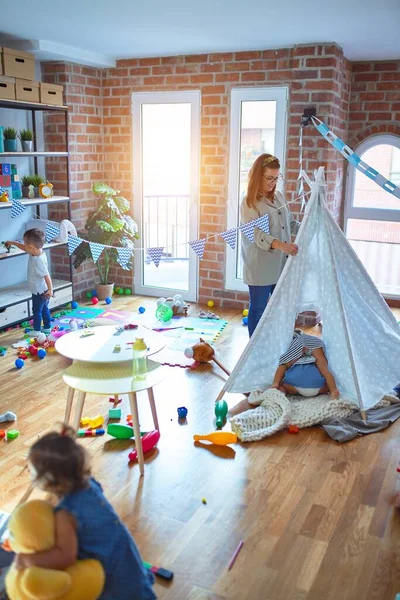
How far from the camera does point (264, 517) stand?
2.44 meters

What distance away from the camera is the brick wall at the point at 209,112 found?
4719mm

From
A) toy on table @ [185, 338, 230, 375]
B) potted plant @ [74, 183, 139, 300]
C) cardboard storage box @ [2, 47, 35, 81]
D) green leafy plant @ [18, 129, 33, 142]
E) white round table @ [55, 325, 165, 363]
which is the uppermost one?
cardboard storage box @ [2, 47, 35, 81]

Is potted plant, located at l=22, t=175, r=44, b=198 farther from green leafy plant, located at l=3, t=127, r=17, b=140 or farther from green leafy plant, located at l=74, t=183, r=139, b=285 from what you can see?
green leafy plant, located at l=74, t=183, r=139, b=285

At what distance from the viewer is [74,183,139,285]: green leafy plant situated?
17.6 feet

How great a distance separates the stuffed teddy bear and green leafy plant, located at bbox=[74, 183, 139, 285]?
3.90 metres

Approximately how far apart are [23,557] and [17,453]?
1.43 metres

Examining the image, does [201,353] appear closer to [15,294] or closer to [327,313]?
[327,313]

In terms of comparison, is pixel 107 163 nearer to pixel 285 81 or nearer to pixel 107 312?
pixel 107 312

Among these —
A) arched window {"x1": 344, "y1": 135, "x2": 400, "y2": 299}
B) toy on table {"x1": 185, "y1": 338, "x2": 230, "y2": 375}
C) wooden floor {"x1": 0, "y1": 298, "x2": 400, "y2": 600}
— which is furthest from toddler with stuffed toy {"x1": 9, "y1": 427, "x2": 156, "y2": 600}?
arched window {"x1": 344, "y1": 135, "x2": 400, "y2": 299}

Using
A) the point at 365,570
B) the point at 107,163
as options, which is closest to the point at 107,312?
the point at 107,163

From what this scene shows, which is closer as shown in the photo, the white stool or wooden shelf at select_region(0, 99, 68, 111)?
the white stool

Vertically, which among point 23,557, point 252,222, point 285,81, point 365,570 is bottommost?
point 365,570

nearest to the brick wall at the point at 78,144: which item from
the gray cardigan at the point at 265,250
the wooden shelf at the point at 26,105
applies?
the wooden shelf at the point at 26,105

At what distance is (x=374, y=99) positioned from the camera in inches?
206
